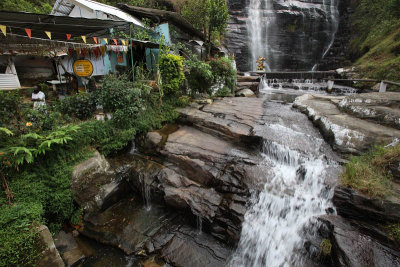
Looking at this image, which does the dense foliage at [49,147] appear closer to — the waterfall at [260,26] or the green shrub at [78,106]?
the green shrub at [78,106]

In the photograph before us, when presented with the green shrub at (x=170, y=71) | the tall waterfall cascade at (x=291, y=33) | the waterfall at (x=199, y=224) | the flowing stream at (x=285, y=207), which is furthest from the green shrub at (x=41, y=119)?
the tall waterfall cascade at (x=291, y=33)

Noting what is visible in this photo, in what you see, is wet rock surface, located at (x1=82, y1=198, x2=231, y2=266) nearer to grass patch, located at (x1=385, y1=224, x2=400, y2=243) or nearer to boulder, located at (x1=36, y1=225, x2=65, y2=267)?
boulder, located at (x1=36, y1=225, x2=65, y2=267)

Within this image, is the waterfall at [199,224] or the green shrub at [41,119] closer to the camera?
the waterfall at [199,224]

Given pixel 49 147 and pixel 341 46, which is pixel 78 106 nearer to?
pixel 49 147

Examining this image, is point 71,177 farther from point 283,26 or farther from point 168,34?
point 283,26

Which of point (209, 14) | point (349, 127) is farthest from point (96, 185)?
point (209, 14)

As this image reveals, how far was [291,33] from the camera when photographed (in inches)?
988

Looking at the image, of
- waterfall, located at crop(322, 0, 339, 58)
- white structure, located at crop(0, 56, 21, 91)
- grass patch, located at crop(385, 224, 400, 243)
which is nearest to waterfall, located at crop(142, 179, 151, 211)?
grass patch, located at crop(385, 224, 400, 243)

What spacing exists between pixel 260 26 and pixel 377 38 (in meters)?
12.5

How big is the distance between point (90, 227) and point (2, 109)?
14.6ft

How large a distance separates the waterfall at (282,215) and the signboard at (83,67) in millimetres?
8002

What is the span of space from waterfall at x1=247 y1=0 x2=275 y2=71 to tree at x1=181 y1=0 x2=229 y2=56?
992cm

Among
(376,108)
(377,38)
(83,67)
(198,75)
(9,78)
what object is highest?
(377,38)

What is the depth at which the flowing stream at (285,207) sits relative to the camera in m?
4.61
